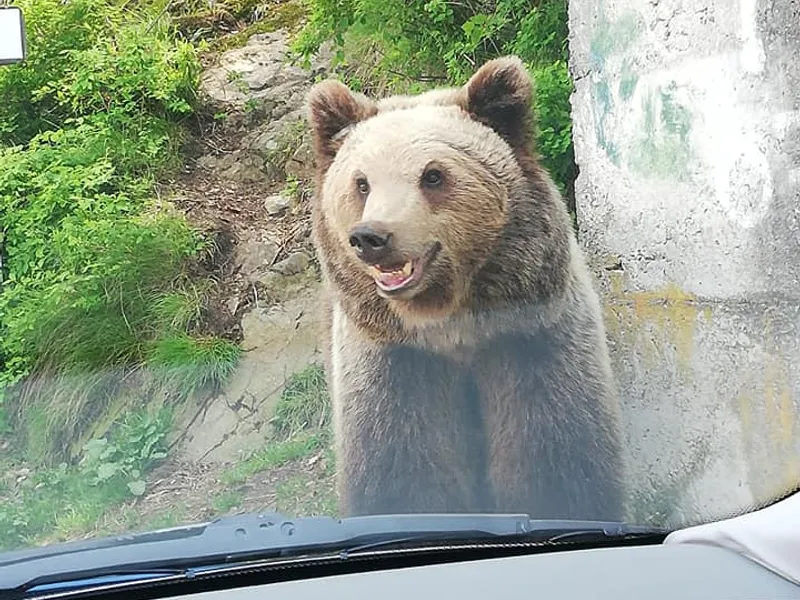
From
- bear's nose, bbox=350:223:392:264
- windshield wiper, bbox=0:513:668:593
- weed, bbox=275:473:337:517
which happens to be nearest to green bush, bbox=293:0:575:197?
bear's nose, bbox=350:223:392:264

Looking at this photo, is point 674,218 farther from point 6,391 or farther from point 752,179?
point 6,391

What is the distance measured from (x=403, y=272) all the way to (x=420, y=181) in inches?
11.0

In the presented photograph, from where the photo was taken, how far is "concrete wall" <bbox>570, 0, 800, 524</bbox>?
2736 millimetres

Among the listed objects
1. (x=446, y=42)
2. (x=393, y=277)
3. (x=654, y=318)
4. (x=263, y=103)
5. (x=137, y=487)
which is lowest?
(x=137, y=487)

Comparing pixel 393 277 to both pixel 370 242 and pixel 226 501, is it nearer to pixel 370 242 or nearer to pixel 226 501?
pixel 370 242

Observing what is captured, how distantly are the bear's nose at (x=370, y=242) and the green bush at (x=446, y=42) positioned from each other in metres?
0.51

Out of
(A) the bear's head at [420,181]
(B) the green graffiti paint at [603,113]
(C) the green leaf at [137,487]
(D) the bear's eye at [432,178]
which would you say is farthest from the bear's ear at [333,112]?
(C) the green leaf at [137,487]

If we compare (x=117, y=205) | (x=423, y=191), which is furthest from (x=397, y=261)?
(x=117, y=205)

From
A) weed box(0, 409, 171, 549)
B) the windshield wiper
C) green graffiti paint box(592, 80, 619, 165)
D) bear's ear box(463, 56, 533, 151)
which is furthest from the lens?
green graffiti paint box(592, 80, 619, 165)

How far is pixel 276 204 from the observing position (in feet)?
9.71

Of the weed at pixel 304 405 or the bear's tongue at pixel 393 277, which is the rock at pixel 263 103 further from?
the weed at pixel 304 405

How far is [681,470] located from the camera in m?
3.01

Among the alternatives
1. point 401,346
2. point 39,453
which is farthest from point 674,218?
point 39,453

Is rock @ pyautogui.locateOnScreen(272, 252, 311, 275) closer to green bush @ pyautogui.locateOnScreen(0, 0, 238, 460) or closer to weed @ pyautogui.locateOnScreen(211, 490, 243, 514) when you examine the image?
green bush @ pyautogui.locateOnScreen(0, 0, 238, 460)
